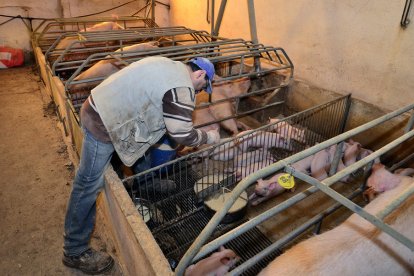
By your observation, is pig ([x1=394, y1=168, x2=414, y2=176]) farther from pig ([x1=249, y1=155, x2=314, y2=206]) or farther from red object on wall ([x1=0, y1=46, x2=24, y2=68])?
red object on wall ([x1=0, y1=46, x2=24, y2=68])

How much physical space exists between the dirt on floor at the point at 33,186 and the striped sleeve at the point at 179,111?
138cm

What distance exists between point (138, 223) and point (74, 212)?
0.92 metres

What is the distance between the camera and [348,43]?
4.03 meters

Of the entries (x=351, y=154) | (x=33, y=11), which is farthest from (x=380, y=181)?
(x=33, y=11)

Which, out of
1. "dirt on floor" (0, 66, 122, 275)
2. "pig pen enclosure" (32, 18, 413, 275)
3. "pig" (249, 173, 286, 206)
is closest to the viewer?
"pig pen enclosure" (32, 18, 413, 275)

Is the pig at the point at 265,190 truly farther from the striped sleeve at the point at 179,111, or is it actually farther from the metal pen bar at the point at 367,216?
the metal pen bar at the point at 367,216

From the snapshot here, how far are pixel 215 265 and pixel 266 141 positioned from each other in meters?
1.79

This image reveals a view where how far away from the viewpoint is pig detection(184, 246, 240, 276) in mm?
2133

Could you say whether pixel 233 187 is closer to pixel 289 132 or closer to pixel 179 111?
pixel 289 132

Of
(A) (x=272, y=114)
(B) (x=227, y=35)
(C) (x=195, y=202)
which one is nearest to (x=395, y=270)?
(C) (x=195, y=202)

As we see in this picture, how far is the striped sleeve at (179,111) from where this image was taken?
2018mm

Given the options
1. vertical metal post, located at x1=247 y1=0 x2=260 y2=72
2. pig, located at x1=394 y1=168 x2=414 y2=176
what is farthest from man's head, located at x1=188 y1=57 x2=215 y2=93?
vertical metal post, located at x1=247 y1=0 x2=260 y2=72

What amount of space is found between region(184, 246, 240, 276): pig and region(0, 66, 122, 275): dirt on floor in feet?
2.63

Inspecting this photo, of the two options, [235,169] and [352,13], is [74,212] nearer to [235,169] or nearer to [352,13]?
[235,169]
